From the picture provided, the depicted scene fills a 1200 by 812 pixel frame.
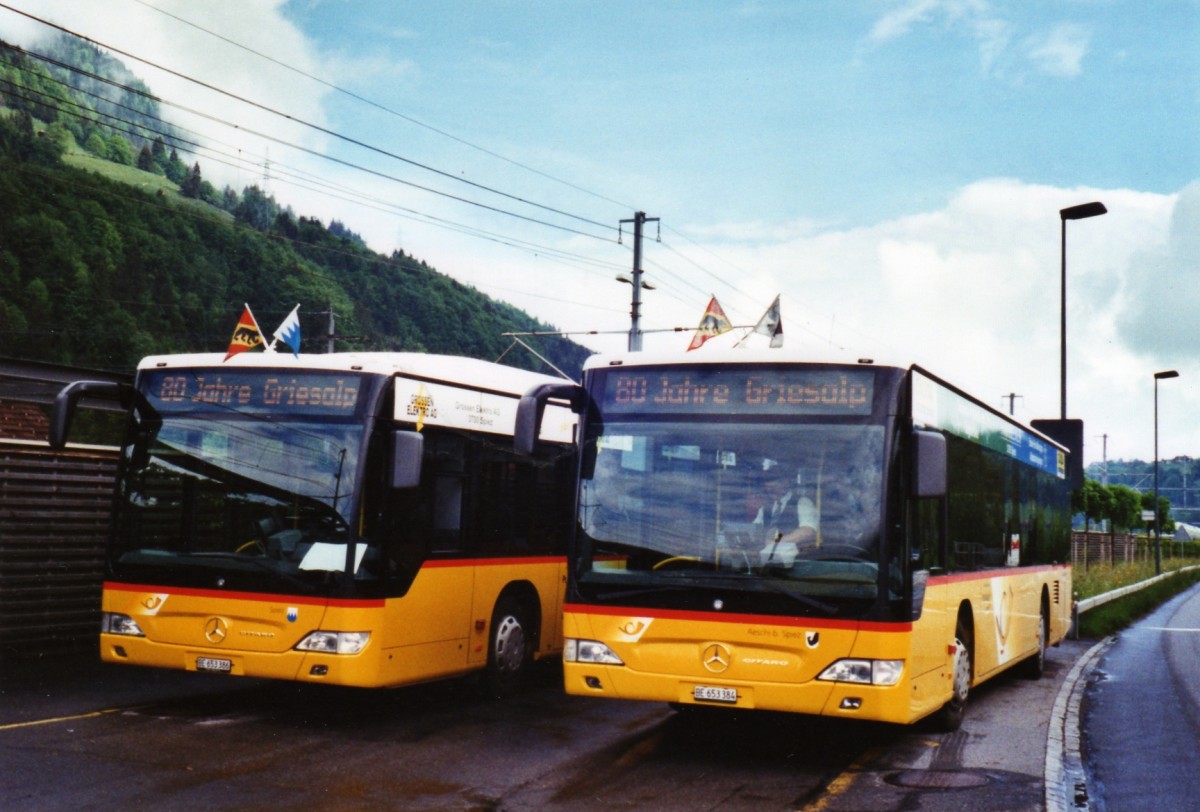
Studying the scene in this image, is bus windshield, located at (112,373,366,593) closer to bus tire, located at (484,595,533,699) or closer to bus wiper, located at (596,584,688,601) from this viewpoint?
bus wiper, located at (596,584,688,601)

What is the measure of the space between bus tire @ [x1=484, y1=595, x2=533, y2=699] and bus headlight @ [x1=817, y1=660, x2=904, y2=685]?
13.6ft

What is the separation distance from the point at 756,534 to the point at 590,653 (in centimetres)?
146

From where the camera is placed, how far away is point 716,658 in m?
8.84

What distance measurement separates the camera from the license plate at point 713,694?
8.82 meters

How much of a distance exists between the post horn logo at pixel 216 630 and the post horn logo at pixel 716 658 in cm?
375

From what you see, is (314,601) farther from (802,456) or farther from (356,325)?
(356,325)

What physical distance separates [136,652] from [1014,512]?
851 centimetres

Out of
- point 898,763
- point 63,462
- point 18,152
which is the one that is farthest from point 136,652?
point 18,152

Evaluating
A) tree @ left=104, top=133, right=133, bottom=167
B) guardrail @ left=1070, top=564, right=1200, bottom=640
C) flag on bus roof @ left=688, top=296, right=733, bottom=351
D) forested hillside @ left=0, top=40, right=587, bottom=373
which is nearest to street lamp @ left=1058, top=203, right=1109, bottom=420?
guardrail @ left=1070, top=564, right=1200, bottom=640

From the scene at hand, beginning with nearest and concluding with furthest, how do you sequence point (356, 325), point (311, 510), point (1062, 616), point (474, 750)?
point (474, 750) → point (311, 510) → point (1062, 616) → point (356, 325)

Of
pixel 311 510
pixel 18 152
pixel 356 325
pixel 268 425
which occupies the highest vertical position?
pixel 18 152

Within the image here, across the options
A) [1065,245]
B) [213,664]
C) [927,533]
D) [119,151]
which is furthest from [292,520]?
[119,151]

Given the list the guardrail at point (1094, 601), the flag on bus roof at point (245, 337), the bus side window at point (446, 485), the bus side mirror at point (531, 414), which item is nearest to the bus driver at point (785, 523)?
the bus side mirror at point (531, 414)

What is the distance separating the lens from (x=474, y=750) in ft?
31.1
